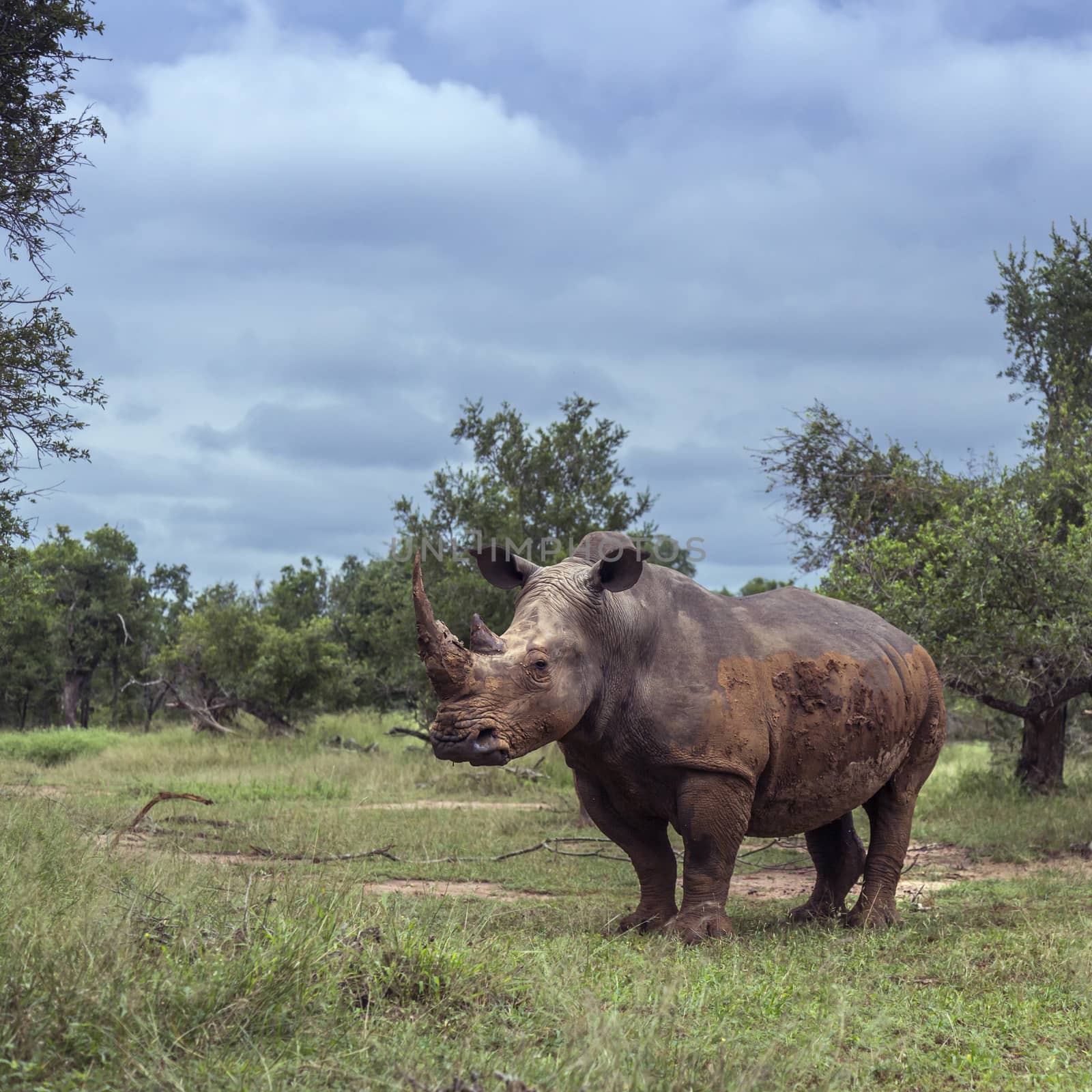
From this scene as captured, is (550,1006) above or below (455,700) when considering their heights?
below

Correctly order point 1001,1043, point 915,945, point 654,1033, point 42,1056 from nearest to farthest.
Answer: point 42,1056
point 654,1033
point 1001,1043
point 915,945

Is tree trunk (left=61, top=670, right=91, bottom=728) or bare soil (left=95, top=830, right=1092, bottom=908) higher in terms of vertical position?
bare soil (left=95, top=830, right=1092, bottom=908)

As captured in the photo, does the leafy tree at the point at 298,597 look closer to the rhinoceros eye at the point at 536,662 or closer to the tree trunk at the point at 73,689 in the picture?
the tree trunk at the point at 73,689

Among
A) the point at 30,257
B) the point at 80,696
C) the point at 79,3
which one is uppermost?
the point at 79,3

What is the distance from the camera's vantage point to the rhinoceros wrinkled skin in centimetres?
650

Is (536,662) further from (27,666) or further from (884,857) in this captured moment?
(27,666)

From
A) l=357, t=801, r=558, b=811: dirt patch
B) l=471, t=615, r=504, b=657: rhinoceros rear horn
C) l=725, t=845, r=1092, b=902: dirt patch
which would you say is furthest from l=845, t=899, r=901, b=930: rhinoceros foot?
l=357, t=801, r=558, b=811: dirt patch

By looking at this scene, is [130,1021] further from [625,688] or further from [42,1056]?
[625,688]

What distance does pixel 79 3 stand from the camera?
1245 cm

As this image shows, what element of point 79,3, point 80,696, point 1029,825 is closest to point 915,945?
point 1029,825

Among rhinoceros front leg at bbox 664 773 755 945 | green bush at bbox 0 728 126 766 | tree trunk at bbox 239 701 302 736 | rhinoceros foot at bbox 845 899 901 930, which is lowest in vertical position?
green bush at bbox 0 728 126 766

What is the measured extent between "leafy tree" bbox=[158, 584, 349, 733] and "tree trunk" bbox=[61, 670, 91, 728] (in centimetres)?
885

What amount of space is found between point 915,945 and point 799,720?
1.48 m

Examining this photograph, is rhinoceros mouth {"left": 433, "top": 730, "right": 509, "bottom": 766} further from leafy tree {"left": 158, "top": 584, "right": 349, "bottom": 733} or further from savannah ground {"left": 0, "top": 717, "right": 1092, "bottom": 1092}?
leafy tree {"left": 158, "top": 584, "right": 349, "bottom": 733}
